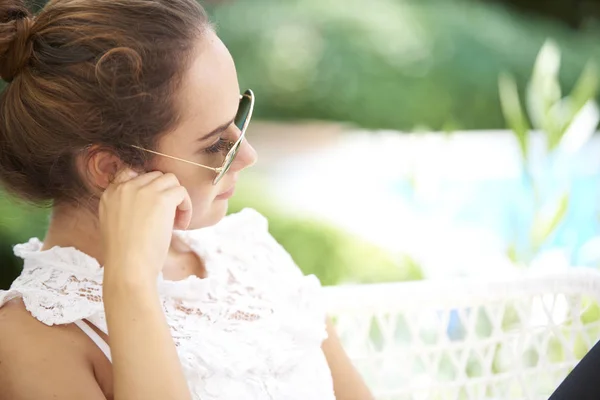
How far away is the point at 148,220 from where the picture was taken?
128 centimetres

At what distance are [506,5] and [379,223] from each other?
134 centimetres

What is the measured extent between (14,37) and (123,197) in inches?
13.8

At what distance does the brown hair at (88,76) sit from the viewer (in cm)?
127

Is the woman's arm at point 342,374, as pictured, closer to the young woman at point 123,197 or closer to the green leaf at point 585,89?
the young woman at point 123,197

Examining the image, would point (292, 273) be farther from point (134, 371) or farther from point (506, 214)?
point (506, 214)

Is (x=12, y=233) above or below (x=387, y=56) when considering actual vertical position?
below

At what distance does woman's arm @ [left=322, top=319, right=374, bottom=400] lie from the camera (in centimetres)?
169

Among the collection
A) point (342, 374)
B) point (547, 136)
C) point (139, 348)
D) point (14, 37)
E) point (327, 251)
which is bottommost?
point (327, 251)

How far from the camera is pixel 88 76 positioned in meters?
1.27

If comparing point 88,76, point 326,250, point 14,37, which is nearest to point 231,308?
point 88,76

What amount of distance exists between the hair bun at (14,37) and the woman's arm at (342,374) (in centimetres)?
86

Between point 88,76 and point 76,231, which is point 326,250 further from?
point 88,76

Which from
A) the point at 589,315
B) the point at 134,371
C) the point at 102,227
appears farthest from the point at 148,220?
the point at 589,315

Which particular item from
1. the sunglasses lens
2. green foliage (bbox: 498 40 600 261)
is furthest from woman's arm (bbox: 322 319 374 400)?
green foliage (bbox: 498 40 600 261)
